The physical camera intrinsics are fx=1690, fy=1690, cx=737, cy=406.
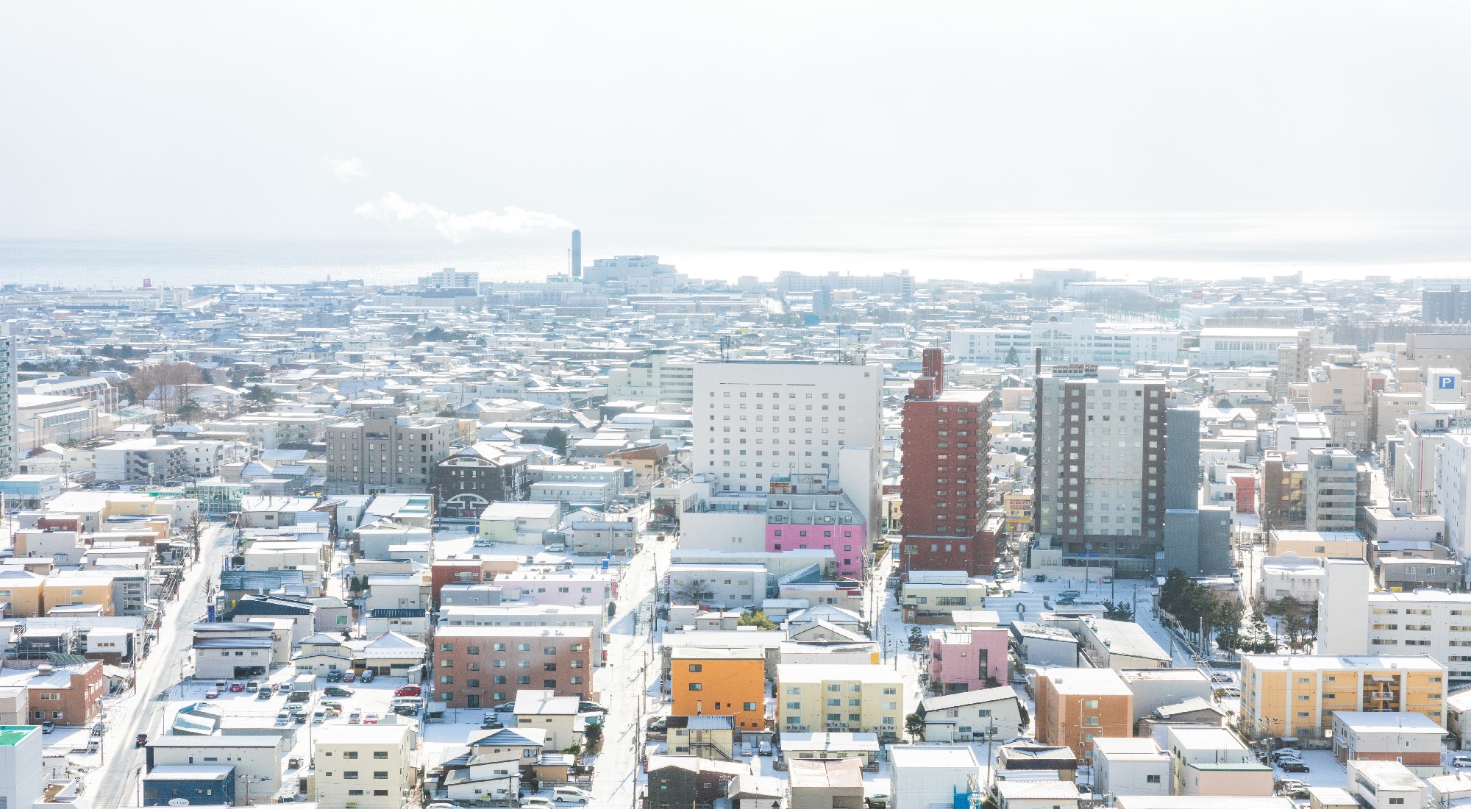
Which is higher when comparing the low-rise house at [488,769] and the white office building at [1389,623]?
the white office building at [1389,623]

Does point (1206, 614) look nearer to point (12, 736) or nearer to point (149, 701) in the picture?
point (149, 701)

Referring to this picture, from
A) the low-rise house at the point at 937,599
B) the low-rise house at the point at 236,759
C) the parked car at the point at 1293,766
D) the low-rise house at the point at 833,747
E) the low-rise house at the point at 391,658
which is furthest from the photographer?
the low-rise house at the point at 937,599

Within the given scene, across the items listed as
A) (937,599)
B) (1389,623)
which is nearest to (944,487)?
(937,599)

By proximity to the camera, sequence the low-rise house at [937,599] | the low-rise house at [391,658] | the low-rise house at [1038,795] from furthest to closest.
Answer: the low-rise house at [937,599] < the low-rise house at [391,658] < the low-rise house at [1038,795]

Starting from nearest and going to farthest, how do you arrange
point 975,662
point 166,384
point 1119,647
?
point 975,662, point 1119,647, point 166,384

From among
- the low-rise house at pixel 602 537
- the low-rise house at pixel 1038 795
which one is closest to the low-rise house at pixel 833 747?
the low-rise house at pixel 1038 795

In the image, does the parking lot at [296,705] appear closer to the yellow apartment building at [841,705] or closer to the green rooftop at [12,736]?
the green rooftop at [12,736]
